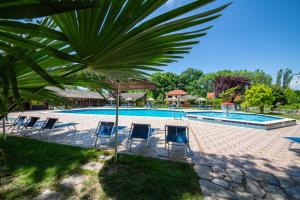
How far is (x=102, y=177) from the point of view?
3.92 meters

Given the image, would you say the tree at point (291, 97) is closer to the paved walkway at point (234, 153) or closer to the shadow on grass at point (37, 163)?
the paved walkway at point (234, 153)

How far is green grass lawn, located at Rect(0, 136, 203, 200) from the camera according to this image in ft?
10.9

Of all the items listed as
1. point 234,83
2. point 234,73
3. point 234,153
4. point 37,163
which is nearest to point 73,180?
point 37,163

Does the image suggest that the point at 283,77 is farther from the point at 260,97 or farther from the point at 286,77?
the point at 260,97

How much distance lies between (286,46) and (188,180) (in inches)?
1338

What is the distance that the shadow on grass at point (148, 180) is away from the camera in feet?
10.9

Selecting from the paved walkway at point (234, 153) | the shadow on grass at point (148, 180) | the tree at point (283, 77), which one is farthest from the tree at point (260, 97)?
the tree at point (283, 77)

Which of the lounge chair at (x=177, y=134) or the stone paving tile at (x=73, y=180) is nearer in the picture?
the stone paving tile at (x=73, y=180)

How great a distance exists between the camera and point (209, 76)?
72250 mm

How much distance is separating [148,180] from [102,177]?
117 centimetres

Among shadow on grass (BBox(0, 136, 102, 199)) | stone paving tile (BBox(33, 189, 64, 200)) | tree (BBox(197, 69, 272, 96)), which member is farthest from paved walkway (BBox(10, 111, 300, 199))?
tree (BBox(197, 69, 272, 96))

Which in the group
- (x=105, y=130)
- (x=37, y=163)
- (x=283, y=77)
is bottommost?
(x=37, y=163)

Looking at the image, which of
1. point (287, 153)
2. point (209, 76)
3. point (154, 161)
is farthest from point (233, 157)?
point (209, 76)

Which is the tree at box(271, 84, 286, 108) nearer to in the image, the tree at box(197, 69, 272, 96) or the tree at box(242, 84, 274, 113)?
the tree at box(242, 84, 274, 113)
